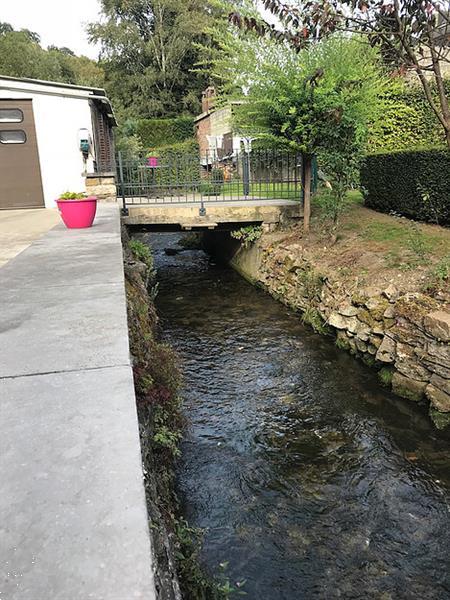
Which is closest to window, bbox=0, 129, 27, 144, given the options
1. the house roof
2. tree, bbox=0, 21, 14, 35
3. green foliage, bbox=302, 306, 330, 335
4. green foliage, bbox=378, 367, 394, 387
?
the house roof

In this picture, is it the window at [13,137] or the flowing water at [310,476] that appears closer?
the flowing water at [310,476]

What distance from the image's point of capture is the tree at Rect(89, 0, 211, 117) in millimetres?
34156

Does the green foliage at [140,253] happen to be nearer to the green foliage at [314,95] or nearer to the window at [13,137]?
the green foliage at [314,95]

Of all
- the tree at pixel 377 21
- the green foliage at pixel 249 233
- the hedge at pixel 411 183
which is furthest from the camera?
the green foliage at pixel 249 233

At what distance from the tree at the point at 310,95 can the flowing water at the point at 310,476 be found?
130 inches

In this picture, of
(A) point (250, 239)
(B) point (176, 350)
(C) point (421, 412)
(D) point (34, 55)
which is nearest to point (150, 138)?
(D) point (34, 55)

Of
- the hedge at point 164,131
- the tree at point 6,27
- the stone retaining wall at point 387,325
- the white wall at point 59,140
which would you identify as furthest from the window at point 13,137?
the tree at point 6,27

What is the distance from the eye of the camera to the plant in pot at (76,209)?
257 inches

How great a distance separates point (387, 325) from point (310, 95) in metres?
4.32

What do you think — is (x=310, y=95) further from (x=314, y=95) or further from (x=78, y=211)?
(x=78, y=211)

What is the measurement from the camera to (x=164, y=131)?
30.7 metres

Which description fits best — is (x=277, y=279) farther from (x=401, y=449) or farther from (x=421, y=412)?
(x=401, y=449)

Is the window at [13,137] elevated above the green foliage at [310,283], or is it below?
above

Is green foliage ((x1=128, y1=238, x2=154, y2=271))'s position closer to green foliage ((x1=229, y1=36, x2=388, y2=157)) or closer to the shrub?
the shrub
